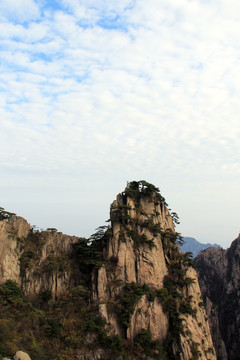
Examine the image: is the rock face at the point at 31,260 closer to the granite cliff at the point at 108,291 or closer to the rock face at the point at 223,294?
the granite cliff at the point at 108,291

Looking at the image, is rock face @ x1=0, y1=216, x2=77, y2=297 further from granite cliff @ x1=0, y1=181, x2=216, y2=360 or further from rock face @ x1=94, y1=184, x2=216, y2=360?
rock face @ x1=94, y1=184, x2=216, y2=360

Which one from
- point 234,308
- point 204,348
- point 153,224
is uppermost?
point 153,224

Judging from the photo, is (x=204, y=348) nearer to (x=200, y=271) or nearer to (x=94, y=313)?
(x=94, y=313)

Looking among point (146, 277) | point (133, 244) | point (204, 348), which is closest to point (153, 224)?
point (133, 244)

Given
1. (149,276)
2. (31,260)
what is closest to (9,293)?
(31,260)

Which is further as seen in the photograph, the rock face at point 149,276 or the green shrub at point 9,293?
the rock face at point 149,276

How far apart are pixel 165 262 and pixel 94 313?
16.2 metres

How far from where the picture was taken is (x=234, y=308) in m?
78.8

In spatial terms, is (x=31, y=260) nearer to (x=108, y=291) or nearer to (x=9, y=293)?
(x=9, y=293)

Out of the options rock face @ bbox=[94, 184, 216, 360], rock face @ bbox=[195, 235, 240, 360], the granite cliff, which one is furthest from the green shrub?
rock face @ bbox=[195, 235, 240, 360]

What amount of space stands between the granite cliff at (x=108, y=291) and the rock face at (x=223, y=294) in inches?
1407

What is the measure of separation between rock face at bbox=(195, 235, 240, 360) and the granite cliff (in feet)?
117

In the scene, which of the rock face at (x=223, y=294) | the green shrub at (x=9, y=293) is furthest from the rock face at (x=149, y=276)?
the rock face at (x=223, y=294)

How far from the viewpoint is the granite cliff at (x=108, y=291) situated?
3603cm
